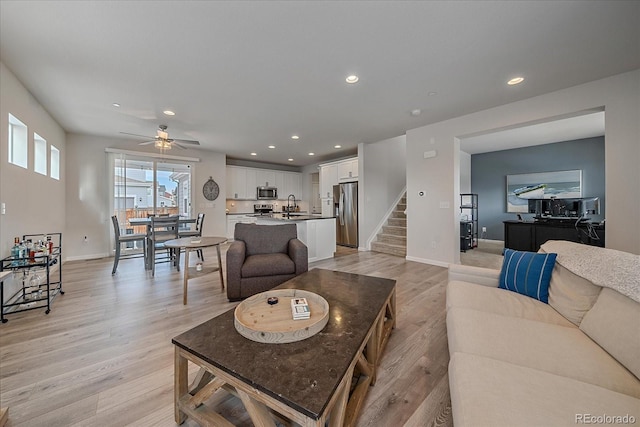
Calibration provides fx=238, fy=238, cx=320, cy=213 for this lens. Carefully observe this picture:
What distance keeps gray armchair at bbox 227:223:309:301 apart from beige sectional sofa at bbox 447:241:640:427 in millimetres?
1702

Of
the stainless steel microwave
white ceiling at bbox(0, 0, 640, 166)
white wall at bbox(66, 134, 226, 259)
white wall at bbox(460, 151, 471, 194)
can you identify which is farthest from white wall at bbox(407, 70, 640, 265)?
white wall at bbox(66, 134, 226, 259)

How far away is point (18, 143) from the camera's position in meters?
3.01

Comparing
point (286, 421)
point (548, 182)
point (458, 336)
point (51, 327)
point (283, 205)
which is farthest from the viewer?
point (283, 205)

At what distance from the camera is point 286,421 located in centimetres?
118

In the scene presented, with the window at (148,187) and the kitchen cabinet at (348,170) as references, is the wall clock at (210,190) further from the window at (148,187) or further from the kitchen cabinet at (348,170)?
the kitchen cabinet at (348,170)

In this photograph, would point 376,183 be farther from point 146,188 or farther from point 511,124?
point 146,188

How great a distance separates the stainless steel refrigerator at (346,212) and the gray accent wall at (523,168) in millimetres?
4008

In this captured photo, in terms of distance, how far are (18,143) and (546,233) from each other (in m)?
8.60

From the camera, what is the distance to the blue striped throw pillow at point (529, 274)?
1.70 m

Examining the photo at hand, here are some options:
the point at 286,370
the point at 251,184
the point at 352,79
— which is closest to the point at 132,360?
the point at 286,370

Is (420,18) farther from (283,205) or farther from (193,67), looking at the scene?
(283,205)

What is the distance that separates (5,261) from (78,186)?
3244mm

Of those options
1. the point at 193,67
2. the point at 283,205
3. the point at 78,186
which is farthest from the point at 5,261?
the point at 283,205

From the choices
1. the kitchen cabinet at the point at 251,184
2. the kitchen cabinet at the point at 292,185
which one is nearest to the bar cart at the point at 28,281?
the kitchen cabinet at the point at 251,184
